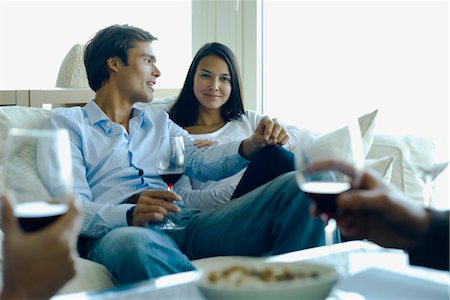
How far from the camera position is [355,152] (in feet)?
3.84

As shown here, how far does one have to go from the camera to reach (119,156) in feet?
→ 8.61

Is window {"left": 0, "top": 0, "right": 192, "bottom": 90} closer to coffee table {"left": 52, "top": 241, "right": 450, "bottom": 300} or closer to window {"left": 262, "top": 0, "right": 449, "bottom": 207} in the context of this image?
window {"left": 262, "top": 0, "right": 449, "bottom": 207}

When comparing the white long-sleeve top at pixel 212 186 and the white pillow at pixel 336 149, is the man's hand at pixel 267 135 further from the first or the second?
the white pillow at pixel 336 149

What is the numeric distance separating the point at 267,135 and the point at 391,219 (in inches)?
57.2

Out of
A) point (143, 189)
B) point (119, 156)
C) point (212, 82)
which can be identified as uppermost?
point (212, 82)

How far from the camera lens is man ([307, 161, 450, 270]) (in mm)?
1039

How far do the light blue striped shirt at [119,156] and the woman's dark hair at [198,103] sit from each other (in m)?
0.32

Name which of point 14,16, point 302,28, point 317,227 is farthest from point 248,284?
point 14,16

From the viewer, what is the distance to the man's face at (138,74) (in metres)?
2.86

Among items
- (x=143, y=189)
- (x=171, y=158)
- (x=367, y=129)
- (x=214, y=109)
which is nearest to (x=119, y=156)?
(x=143, y=189)

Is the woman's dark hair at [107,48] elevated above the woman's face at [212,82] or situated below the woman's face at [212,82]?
above

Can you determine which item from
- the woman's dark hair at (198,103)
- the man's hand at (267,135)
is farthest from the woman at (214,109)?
the man's hand at (267,135)

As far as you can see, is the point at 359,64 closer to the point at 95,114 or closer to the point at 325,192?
the point at 95,114

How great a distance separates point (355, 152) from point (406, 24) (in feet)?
7.66
